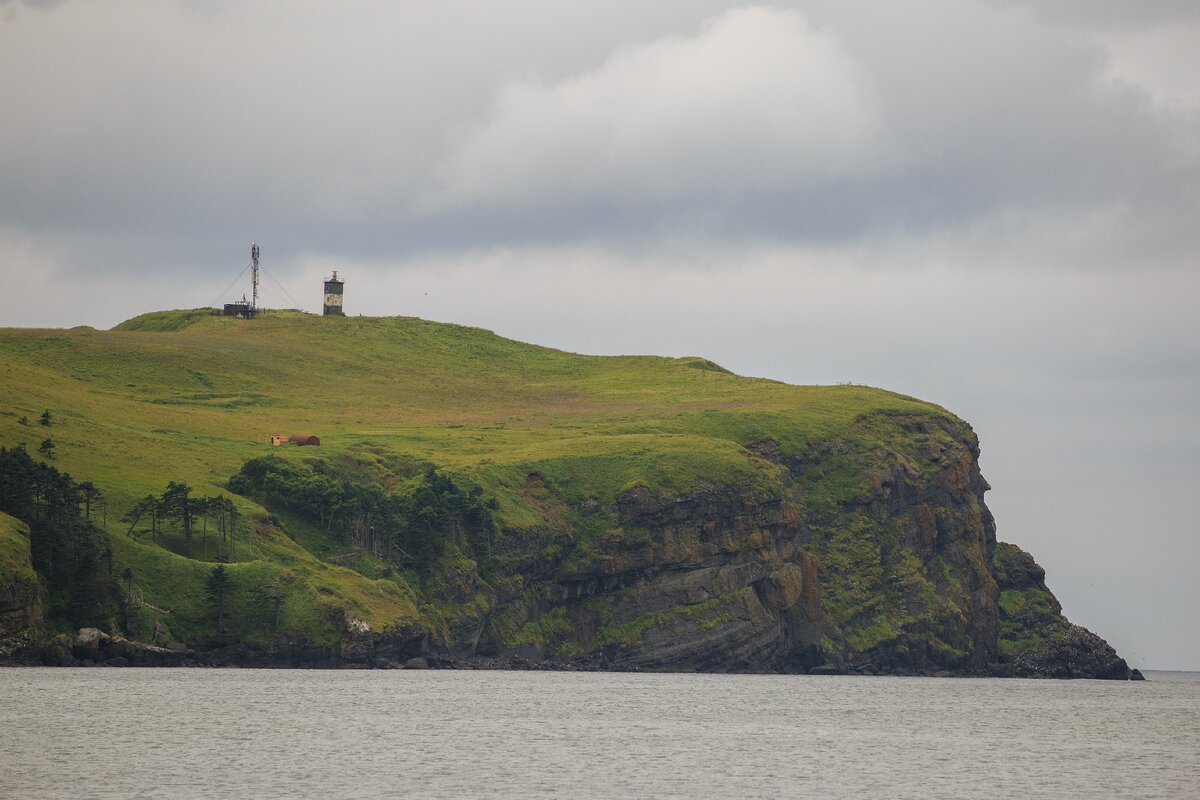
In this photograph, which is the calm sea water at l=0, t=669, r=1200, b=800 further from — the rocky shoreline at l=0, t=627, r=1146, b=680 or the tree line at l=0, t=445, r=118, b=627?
the tree line at l=0, t=445, r=118, b=627

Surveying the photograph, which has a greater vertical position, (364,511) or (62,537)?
(364,511)

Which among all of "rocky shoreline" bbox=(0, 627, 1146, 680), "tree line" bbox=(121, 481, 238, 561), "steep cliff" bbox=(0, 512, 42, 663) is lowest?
"rocky shoreline" bbox=(0, 627, 1146, 680)

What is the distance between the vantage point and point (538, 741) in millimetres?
100000

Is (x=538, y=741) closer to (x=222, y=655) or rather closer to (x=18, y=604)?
(x=18, y=604)

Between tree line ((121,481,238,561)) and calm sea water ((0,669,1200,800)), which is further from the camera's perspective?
tree line ((121,481,238,561))

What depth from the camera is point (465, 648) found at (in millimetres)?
189125

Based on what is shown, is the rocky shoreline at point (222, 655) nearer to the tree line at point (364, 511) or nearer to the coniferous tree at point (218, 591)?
the coniferous tree at point (218, 591)

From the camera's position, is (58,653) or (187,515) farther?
(187,515)

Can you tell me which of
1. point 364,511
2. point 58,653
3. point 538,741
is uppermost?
point 364,511


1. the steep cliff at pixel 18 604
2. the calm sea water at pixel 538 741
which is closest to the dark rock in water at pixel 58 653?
the steep cliff at pixel 18 604

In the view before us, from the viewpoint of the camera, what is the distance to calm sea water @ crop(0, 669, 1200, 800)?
79.8 m

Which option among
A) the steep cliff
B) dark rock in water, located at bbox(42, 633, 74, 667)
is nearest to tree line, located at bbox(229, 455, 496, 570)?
dark rock in water, located at bbox(42, 633, 74, 667)

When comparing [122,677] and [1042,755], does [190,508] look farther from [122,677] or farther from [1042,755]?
[1042,755]

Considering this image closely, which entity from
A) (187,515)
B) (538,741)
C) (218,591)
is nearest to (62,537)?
(218,591)
